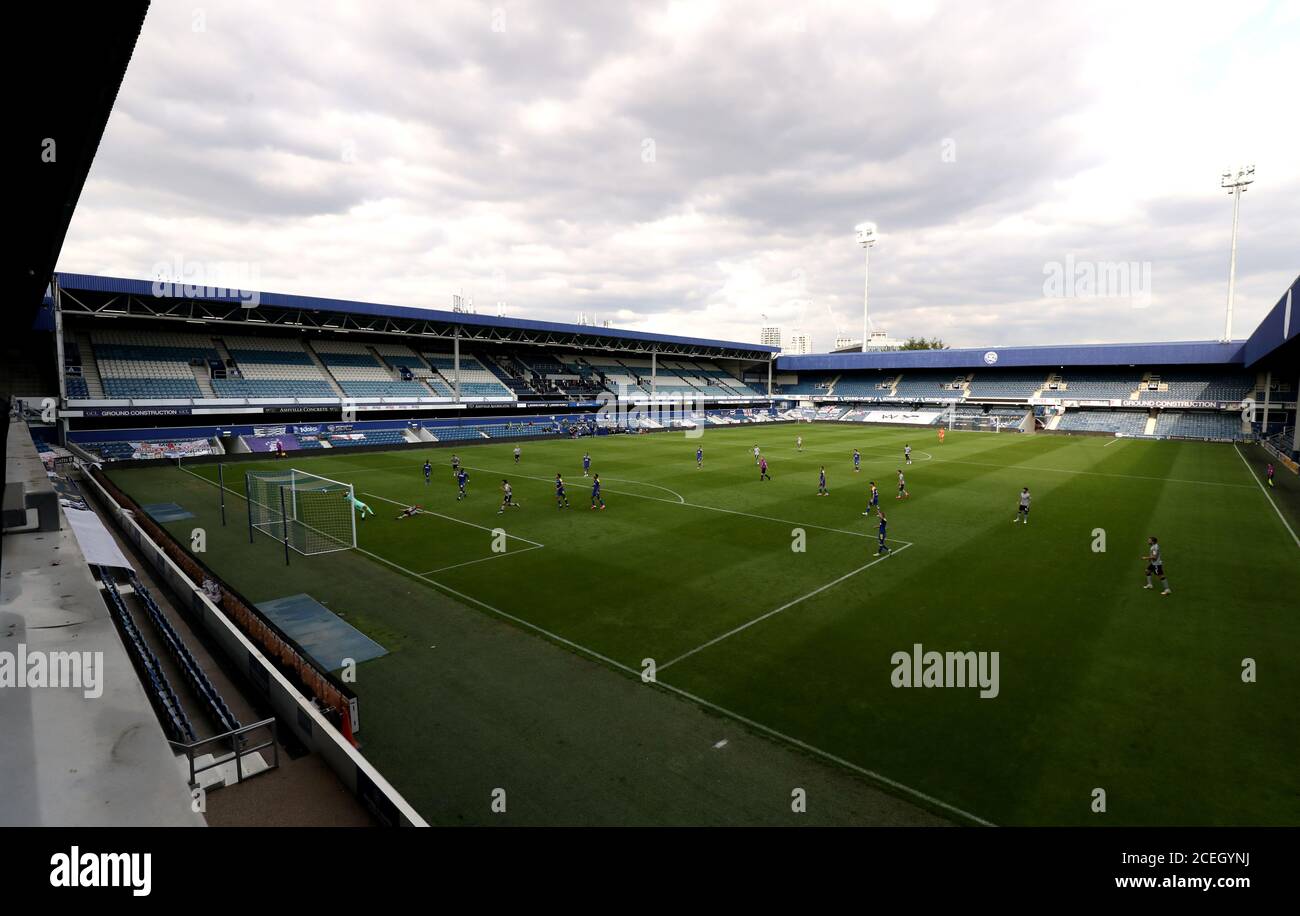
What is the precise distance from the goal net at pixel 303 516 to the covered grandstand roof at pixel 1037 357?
79505mm

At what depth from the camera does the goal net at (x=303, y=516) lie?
21.0 meters

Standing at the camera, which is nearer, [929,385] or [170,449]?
[170,449]

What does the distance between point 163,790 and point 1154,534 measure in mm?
28440

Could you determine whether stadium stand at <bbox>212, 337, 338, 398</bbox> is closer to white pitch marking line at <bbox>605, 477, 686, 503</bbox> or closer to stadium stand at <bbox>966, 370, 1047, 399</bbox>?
white pitch marking line at <bbox>605, 477, 686, 503</bbox>

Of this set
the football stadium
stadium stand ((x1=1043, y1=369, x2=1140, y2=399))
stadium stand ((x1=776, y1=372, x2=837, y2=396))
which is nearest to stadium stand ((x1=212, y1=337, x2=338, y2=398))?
the football stadium

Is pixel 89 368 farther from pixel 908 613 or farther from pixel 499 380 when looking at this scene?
pixel 908 613

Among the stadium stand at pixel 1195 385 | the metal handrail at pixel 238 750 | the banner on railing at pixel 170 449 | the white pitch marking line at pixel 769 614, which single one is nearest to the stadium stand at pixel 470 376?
the banner on railing at pixel 170 449

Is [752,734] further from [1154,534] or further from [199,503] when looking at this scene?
[199,503]

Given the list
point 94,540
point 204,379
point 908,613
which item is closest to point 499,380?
point 204,379

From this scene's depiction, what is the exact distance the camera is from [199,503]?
28266 millimetres

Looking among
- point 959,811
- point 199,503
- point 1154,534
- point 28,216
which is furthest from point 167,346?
point 1154,534

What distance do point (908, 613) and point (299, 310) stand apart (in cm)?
5450
